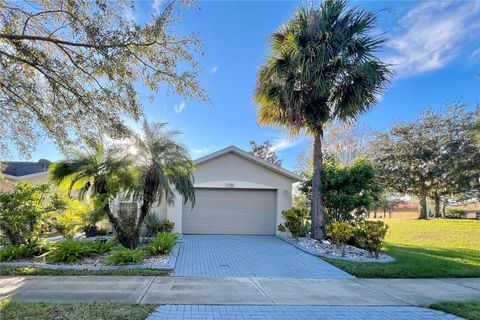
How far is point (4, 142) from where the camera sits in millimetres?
6719

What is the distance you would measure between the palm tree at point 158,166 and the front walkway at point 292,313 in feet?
17.0

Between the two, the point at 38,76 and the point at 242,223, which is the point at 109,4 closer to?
the point at 38,76

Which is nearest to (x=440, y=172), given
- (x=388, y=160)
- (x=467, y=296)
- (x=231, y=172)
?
(x=388, y=160)

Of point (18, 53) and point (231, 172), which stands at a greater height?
point (18, 53)

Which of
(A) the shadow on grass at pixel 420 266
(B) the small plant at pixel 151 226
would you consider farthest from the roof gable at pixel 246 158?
(A) the shadow on grass at pixel 420 266

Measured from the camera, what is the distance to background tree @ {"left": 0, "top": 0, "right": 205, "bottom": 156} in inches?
218

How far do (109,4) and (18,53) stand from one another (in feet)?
6.34

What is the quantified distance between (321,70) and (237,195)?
23.7 feet

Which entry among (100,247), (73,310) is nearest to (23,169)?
(100,247)

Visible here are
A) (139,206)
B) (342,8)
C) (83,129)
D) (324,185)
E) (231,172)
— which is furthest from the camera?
(231,172)

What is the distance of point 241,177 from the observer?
15398 mm

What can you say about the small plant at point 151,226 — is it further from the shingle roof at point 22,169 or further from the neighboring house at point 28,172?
the shingle roof at point 22,169

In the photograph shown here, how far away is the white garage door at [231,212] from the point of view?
15.2 metres

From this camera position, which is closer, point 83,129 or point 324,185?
point 83,129
